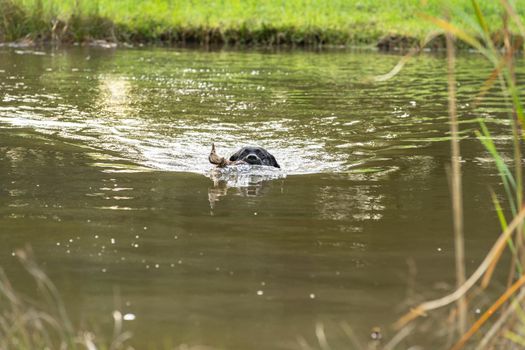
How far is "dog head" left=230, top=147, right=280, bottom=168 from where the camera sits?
914cm

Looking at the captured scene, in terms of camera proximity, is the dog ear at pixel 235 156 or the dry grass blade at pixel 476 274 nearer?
the dry grass blade at pixel 476 274

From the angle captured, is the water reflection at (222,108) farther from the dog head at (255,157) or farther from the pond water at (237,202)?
the dog head at (255,157)

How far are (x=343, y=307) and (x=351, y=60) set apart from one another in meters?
16.3

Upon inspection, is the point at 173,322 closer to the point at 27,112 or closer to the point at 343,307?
the point at 343,307

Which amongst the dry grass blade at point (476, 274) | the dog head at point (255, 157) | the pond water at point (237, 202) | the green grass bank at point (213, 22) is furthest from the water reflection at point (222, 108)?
the dry grass blade at point (476, 274)

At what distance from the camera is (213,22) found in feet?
80.2

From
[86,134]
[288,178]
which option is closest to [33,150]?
[86,134]

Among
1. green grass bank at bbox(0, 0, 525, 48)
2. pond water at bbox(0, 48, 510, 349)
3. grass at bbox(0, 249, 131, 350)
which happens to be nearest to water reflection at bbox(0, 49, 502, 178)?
pond water at bbox(0, 48, 510, 349)

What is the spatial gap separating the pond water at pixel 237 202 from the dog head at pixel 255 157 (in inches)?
7.7

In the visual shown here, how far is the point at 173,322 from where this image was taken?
4.25m

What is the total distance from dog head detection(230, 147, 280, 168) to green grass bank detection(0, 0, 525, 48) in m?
13.5

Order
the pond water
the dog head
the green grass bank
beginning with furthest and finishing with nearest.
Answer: the green grass bank → the dog head → the pond water

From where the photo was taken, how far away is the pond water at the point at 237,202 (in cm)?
454

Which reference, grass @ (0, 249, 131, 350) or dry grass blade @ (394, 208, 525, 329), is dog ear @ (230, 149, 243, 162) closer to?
grass @ (0, 249, 131, 350)
